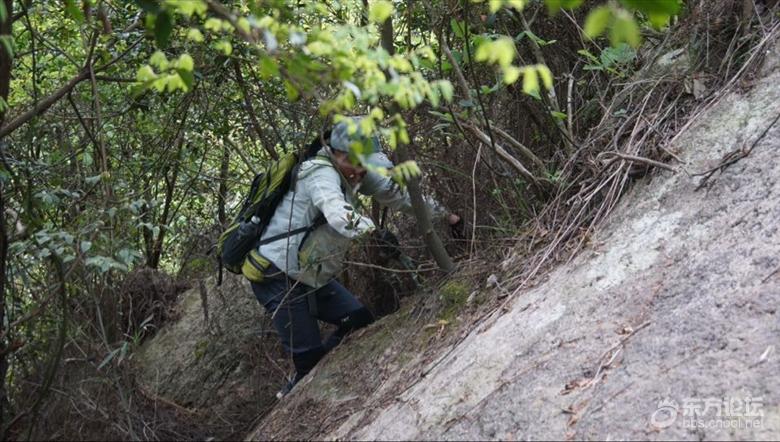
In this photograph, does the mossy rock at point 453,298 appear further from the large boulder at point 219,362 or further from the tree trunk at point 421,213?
the large boulder at point 219,362

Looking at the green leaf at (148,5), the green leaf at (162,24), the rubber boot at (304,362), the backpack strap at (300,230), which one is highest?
the green leaf at (148,5)

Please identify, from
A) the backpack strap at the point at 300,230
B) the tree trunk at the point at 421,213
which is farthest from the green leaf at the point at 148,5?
→ the backpack strap at the point at 300,230

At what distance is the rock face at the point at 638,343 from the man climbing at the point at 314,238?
1.63ft

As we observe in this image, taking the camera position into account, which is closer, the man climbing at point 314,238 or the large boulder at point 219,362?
the man climbing at point 314,238

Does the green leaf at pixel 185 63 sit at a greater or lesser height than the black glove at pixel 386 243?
greater

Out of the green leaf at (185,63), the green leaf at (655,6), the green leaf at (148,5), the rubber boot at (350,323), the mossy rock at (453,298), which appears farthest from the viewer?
the rubber boot at (350,323)

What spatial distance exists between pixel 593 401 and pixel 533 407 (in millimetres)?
268

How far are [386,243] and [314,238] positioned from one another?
49cm

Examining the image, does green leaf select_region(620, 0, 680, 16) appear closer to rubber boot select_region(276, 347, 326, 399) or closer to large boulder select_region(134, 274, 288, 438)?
rubber boot select_region(276, 347, 326, 399)

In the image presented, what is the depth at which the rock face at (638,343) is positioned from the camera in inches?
117

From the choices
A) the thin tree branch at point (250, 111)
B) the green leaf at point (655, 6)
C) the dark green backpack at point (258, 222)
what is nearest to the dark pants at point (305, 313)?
the dark green backpack at point (258, 222)

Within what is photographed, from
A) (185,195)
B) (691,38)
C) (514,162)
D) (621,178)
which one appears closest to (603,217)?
(621,178)

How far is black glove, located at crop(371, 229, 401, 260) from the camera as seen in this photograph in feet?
17.2

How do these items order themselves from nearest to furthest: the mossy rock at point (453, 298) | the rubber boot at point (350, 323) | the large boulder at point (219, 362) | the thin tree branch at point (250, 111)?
the mossy rock at point (453, 298) → the rubber boot at point (350, 323) → the large boulder at point (219, 362) → the thin tree branch at point (250, 111)
